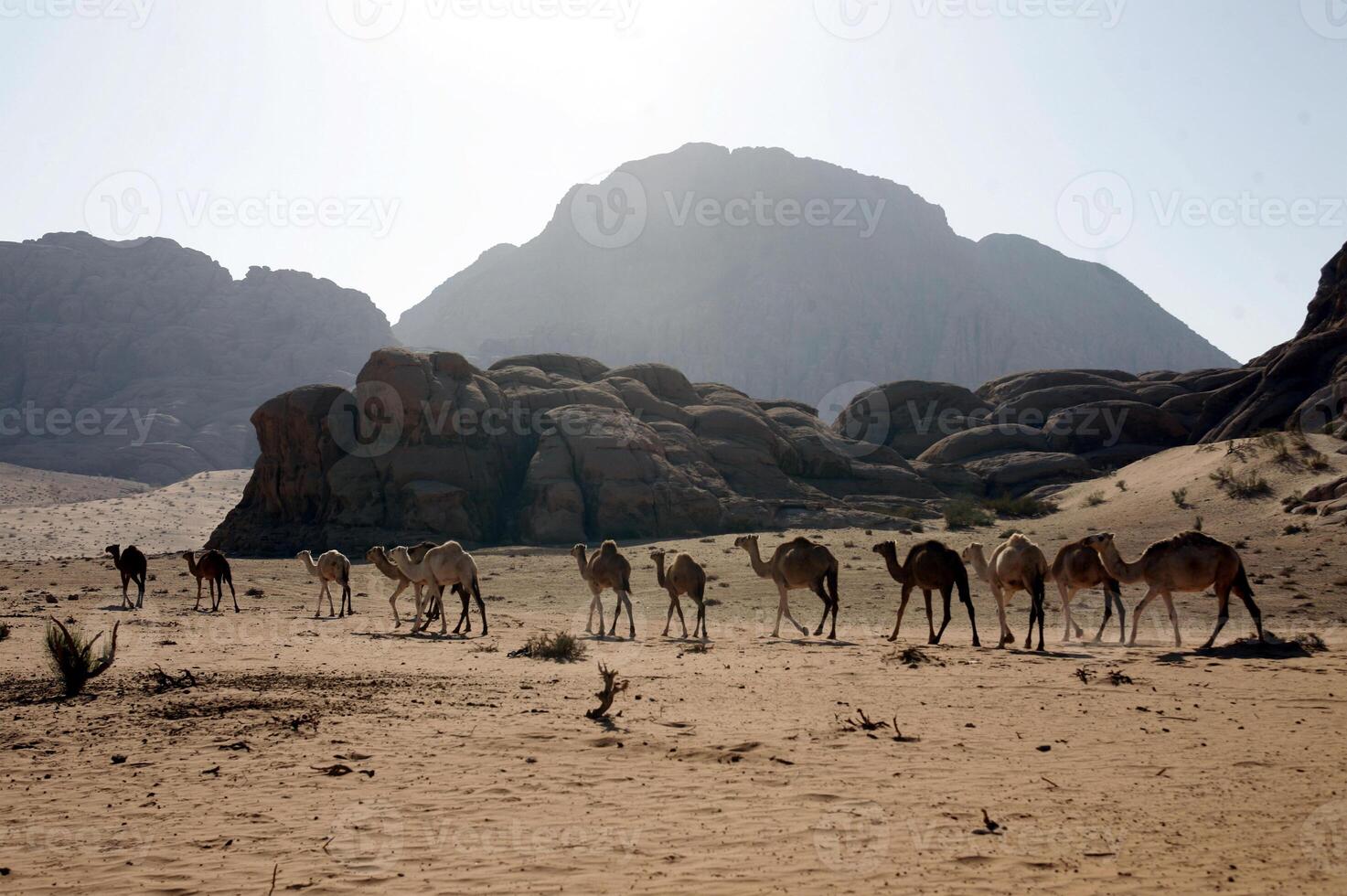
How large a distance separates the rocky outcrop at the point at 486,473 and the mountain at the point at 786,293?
10595 cm

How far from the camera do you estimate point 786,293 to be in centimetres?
16388

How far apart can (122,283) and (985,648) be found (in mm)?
154031

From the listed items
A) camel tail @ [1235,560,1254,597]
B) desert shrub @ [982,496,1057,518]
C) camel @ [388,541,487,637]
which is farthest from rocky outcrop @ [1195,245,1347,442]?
camel @ [388,541,487,637]

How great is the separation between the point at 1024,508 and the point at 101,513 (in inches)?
2633

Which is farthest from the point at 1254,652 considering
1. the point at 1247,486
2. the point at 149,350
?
the point at 149,350

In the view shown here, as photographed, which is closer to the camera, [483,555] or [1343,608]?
[1343,608]

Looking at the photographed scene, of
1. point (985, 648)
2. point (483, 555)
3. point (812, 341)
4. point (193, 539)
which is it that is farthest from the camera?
point (812, 341)

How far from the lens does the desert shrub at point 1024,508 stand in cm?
4541

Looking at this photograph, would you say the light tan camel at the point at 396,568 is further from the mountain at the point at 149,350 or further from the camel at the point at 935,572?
the mountain at the point at 149,350

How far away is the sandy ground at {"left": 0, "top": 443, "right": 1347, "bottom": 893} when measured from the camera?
5.91 meters

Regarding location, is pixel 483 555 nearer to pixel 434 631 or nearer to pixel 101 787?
pixel 434 631

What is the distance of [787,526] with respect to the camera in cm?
4556

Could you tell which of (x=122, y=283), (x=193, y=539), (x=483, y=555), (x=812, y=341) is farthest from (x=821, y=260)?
(x=483, y=555)

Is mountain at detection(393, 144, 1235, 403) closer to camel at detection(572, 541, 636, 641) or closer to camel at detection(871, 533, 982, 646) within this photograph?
camel at detection(572, 541, 636, 641)
